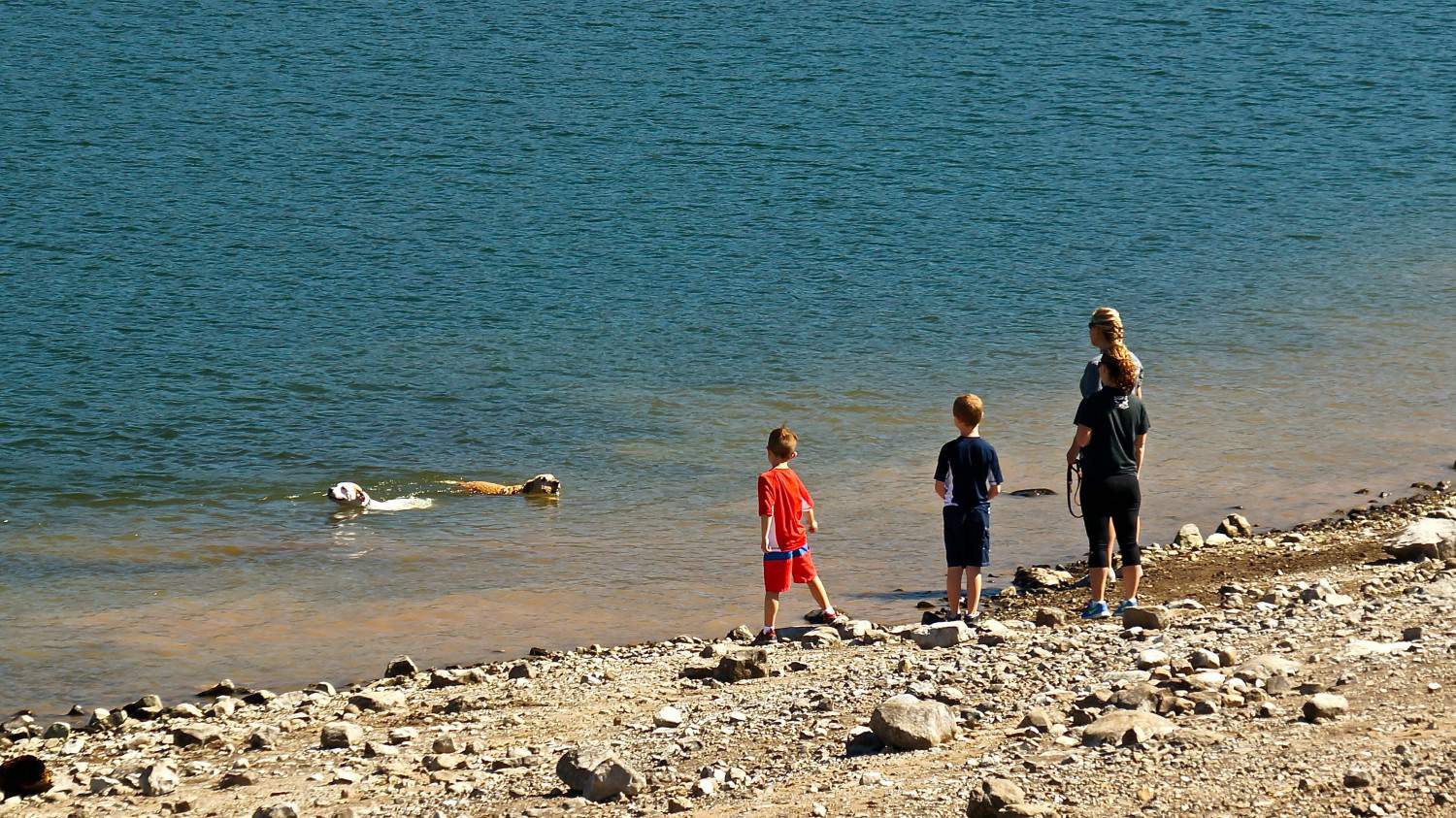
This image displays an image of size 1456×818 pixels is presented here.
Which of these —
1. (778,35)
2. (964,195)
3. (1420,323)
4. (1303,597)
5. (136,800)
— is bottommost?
(136,800)

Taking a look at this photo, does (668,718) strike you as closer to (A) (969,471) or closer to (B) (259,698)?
(A) (969,471)

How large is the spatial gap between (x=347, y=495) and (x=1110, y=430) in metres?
7.74

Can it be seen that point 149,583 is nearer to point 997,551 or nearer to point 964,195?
point 997,551

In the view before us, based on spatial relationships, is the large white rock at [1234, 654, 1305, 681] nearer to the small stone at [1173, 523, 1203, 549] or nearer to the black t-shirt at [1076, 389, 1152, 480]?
the black t-shirt at [1076, 389, 1152, 480]

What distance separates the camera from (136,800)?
24.9 feet

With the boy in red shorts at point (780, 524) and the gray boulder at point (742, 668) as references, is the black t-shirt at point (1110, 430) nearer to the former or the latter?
the boy in red shorts at point (780, 524)

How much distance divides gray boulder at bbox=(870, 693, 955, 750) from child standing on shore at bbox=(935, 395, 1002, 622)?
2.35m

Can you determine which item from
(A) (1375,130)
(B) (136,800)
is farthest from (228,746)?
(A) (1375,130)

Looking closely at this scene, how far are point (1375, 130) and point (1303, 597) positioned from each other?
27921 mm

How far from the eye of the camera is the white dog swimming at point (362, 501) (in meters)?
14.4

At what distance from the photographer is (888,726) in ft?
22.3

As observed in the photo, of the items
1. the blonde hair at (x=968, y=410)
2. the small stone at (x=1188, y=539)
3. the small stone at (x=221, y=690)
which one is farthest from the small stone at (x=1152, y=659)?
the small stone at (x=221, y=690)

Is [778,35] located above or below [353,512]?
above

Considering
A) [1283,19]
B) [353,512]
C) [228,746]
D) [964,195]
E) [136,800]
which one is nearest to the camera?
[136,800]
